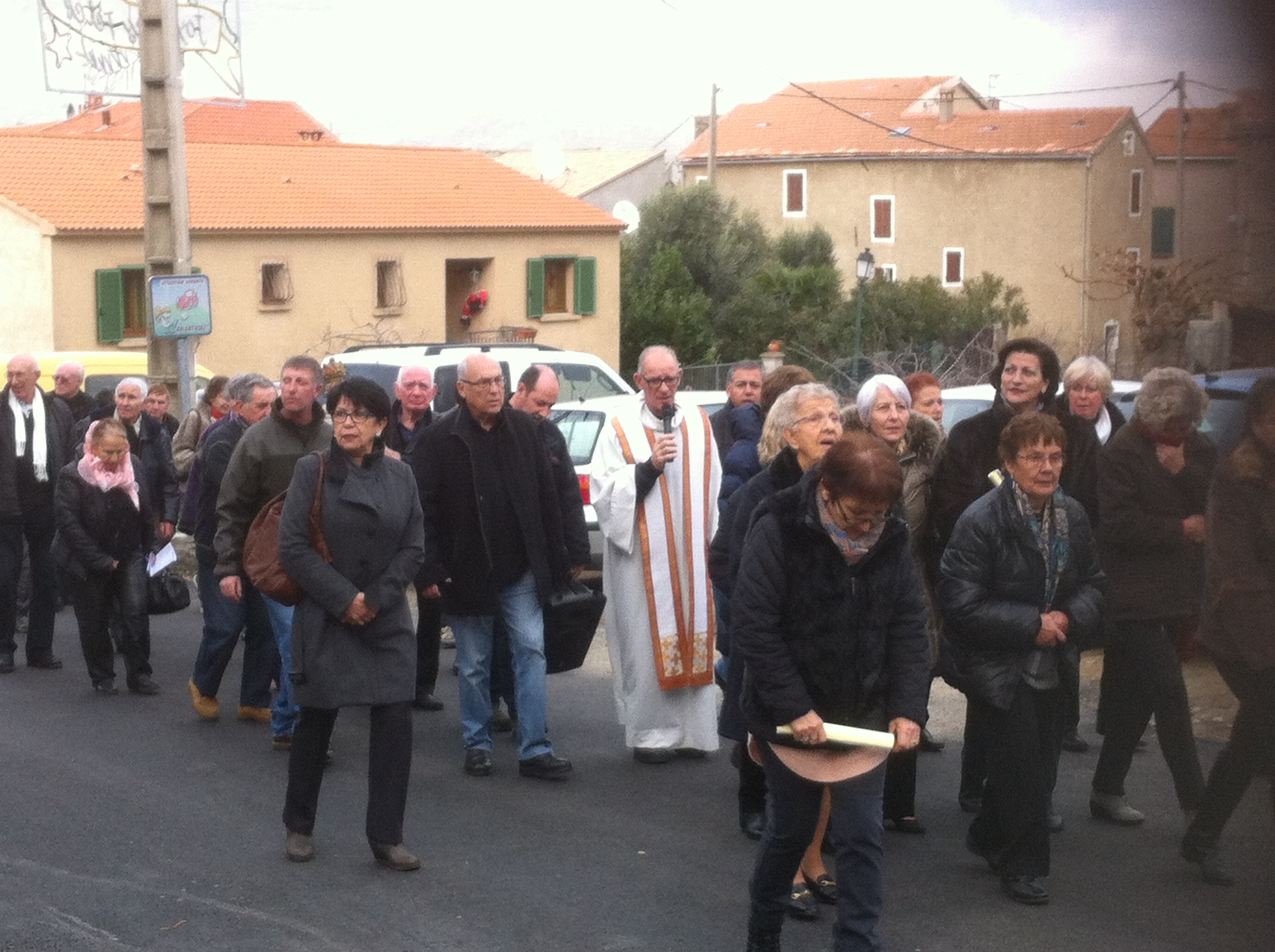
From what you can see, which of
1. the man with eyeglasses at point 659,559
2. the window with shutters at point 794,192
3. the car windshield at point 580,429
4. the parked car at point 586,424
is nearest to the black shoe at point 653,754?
the man with eyeglasses at point 659,559

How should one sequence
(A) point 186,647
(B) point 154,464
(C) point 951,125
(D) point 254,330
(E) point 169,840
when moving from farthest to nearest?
(D) point 254,330, (A) point 186,647, (B) point 154,464, (E) point 169,840, (C) point 951,125

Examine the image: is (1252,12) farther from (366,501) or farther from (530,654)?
(530,654)

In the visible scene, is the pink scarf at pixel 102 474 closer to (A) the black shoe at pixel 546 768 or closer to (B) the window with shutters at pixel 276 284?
(A) the black shoe at pixel 546 768

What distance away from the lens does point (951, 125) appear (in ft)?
8.73

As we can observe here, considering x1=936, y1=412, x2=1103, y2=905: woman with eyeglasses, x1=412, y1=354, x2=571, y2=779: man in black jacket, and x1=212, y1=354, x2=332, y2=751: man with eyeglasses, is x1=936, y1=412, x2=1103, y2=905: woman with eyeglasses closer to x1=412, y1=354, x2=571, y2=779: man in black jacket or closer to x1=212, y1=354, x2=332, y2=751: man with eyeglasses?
x1=412, y1=354, x2=571, y2=779: man in black jacket

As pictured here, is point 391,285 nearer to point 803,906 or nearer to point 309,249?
point 309,249

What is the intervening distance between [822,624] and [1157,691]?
6.52 feet

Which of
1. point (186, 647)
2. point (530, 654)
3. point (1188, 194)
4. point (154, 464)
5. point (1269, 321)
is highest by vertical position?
point (1188, 194)

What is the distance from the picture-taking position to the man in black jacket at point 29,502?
30.8 ft

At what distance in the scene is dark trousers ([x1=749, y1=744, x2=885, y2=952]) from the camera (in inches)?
162

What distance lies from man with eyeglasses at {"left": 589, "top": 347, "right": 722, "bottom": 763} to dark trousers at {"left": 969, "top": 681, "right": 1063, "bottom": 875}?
205 centimetres

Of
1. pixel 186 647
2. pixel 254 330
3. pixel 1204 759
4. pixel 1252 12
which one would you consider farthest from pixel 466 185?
pixel 1252 12

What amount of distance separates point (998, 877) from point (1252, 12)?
428 cm

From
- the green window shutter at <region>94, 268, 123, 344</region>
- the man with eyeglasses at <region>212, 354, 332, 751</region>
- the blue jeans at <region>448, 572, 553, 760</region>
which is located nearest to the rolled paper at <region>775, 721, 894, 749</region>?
the blue jeans at <region>448, 572, 553, 760</region>
